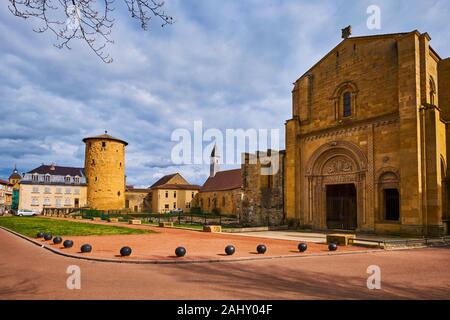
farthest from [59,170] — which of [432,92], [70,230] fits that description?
[432,92]

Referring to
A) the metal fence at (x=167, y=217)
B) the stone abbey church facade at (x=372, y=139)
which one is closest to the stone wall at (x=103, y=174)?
the metal fence at (x=167, y=217)

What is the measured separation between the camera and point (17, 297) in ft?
22.2

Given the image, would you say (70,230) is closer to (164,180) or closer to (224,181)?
(224,181)

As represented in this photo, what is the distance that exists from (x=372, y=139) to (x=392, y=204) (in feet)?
15.2

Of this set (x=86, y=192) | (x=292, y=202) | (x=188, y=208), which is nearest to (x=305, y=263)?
(x=292, y=202)

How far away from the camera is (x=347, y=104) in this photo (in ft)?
85.3

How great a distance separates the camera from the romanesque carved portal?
2472cm

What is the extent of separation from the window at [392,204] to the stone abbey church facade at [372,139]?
0.06 metres

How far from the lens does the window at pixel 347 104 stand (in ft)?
83.8

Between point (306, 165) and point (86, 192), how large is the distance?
52037 mm

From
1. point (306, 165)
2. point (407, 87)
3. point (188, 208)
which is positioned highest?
point (407, 87)

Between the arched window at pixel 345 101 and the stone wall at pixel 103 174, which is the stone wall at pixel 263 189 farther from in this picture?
the stone wall at pixel 103 174

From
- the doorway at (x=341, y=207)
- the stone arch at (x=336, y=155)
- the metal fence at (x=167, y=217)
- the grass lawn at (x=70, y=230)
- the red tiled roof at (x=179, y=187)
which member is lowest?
the metal fence at (x=167, y=217)
